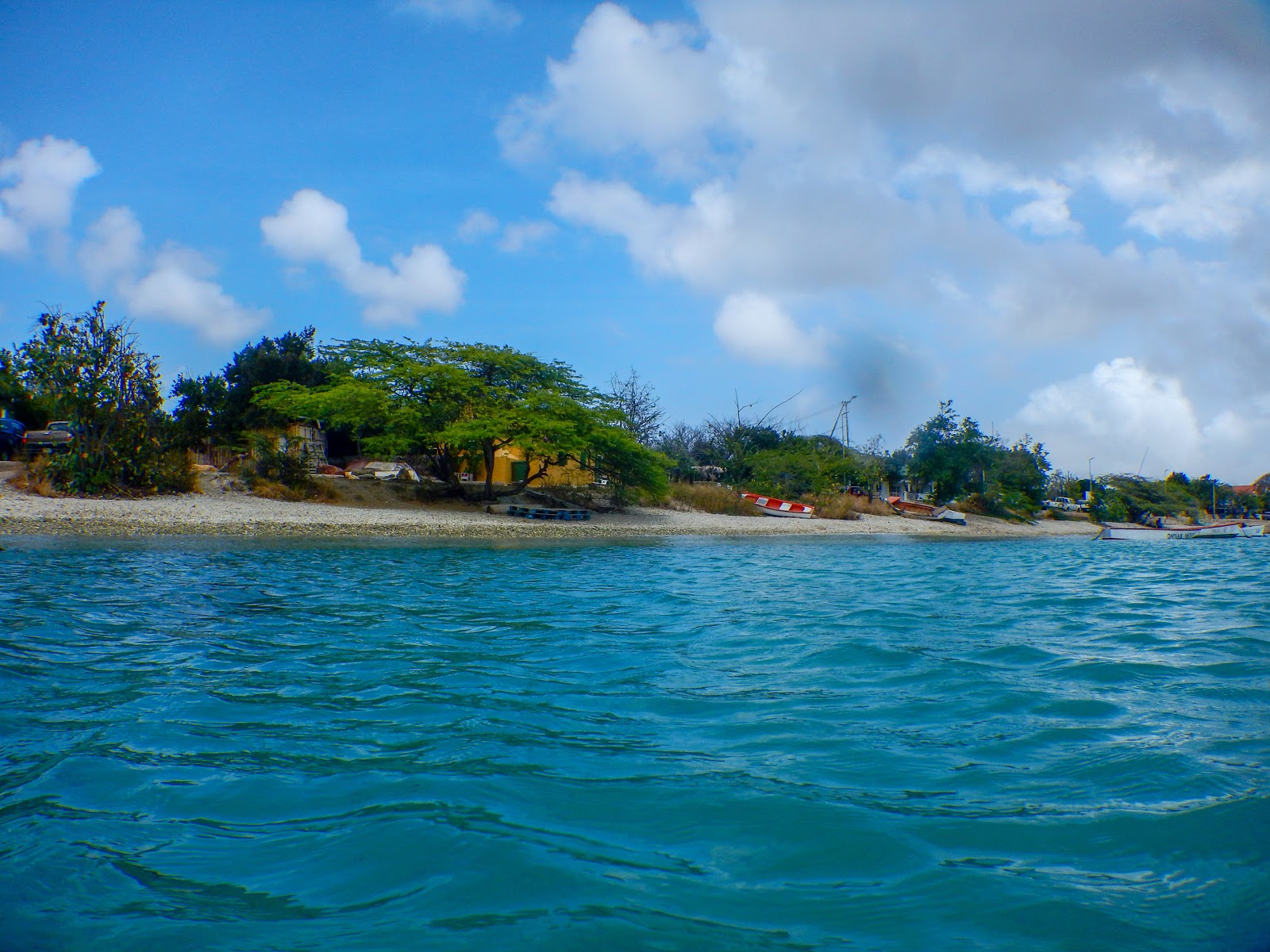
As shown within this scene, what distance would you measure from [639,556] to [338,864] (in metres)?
13.6

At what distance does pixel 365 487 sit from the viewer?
25.3m

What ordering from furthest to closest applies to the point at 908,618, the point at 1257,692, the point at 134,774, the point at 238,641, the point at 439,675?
the point at 908,618
the point at 238,641
the point at 439,675
the point at 1257,692
the point at 134,774

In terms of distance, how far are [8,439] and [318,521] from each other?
568 inches

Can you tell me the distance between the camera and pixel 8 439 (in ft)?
83.7

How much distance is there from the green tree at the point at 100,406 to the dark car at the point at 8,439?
247 inches

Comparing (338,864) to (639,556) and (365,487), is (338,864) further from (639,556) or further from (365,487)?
(365,487)

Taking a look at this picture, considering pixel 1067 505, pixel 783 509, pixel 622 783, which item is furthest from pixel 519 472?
pixel 1067 505

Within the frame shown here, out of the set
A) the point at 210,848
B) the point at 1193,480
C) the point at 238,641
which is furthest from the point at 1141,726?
the point at 1193,480

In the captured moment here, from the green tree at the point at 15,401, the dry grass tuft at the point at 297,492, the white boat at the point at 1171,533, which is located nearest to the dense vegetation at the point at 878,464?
the white boat at the point at 1171,533

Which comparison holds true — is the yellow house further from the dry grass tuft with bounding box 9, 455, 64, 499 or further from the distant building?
the dry grass tuft with bounding box 9, 455, 64, 499

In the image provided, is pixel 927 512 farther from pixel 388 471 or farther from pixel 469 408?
pixel 388 471

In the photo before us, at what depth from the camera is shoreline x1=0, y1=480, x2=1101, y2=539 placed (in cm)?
1611

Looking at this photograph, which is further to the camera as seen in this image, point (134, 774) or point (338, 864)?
point (134, 774)

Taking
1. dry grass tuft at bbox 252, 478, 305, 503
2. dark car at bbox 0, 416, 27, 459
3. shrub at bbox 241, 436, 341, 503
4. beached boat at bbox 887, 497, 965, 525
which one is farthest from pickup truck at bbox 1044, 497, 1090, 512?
dark car at bbox 0, 416, 27, 459
